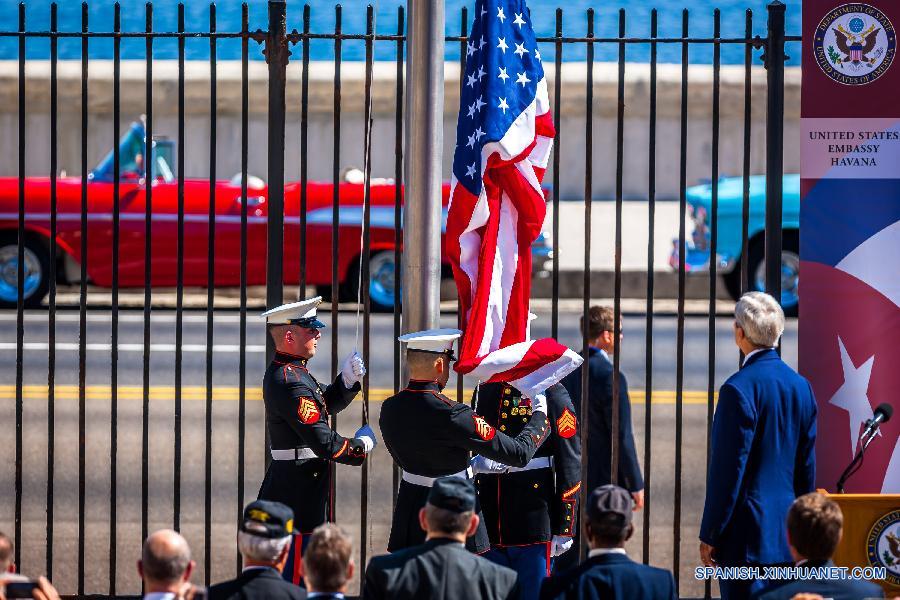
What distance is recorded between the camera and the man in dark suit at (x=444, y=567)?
4176mm

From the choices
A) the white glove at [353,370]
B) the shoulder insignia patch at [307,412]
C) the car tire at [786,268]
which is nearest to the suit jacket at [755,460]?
the white glove at [353,370]

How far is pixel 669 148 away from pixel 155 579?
17.6m

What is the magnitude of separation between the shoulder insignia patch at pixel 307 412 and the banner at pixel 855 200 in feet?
7.32

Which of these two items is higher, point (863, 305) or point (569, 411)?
point (863, 305)

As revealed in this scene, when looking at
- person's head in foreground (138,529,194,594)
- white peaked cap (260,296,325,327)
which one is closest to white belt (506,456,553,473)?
white peaked cap (260,296,325,327)

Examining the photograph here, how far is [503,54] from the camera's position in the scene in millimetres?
5992

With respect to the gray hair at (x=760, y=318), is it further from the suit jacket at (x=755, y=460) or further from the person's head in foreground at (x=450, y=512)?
the person's head in foreground at (x=450, y=512)

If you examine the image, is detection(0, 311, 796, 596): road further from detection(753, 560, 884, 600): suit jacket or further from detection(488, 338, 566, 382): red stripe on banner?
detection(753, 560, 884, 600): suit jacket

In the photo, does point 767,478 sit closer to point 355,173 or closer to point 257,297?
point 355,173

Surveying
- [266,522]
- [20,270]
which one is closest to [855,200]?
[266,522]

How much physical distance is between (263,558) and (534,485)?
1811 millimetres

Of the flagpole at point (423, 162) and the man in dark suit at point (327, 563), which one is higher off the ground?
the flagpole at point (423, 162)

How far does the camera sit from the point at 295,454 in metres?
5.86

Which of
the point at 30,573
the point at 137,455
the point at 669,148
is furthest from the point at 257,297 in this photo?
the point at 30,573
